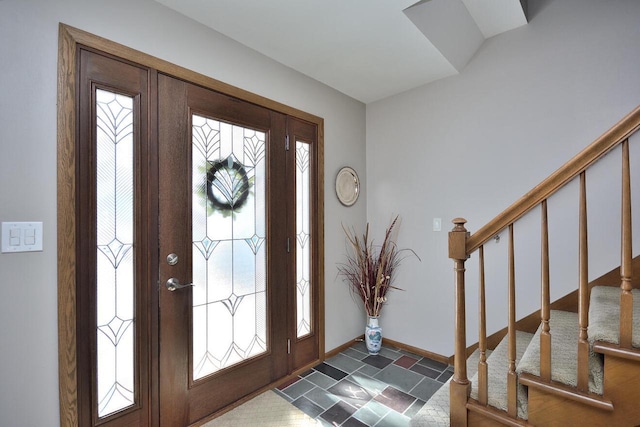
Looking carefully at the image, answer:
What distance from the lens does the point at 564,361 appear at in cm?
134

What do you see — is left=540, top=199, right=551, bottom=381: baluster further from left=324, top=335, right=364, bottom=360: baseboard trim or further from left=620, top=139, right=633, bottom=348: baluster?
left=324, top=335, right=364, bottom=360: baseboard trim

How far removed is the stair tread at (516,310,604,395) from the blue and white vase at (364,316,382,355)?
1328 millimetres

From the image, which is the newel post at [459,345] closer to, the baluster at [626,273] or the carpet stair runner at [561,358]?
the carpet stair runner at [561,358]

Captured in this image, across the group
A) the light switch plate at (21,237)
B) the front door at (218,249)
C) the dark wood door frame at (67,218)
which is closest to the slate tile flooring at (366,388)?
the front door at (218,249)

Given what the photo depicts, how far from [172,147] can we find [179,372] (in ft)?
4.24

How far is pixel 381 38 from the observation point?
2018mm

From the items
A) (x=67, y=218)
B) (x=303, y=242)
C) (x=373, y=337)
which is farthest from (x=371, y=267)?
(x=67, y=218)

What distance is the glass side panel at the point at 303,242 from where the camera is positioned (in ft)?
8.05

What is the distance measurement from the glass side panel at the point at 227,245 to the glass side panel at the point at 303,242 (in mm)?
341

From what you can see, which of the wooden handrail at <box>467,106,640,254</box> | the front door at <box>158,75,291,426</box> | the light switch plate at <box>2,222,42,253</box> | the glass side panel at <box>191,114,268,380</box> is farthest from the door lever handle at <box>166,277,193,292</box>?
the wooden handrail at <box>467,106,640,254</box>

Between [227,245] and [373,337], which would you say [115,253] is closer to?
[227,245]

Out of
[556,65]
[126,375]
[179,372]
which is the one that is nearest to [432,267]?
[556,65]

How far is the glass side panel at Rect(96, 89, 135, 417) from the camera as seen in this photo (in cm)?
148

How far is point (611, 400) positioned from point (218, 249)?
199cm
